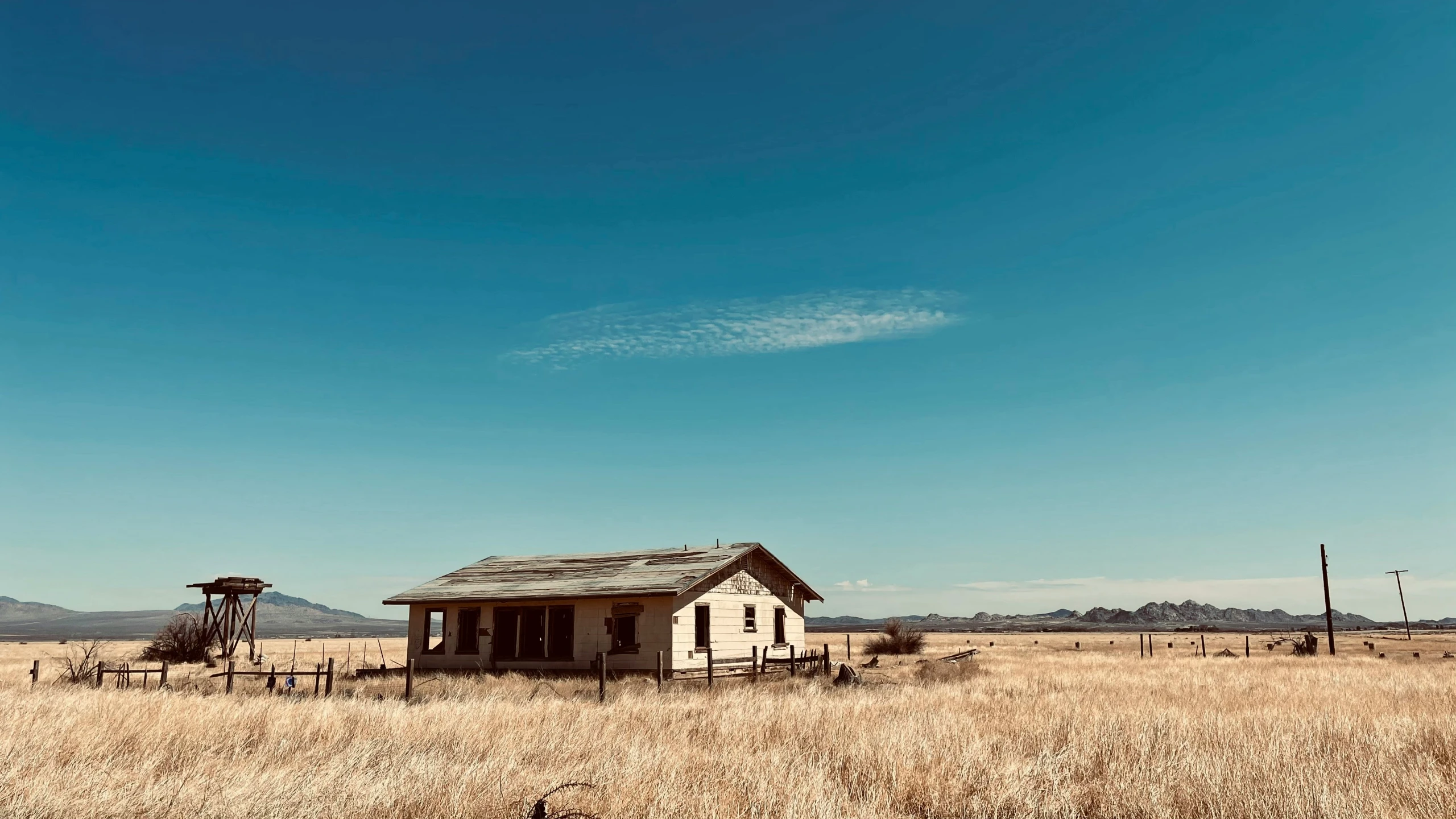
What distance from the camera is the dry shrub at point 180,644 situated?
132 ft

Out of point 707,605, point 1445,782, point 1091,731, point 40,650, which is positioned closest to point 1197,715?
point 1091,731

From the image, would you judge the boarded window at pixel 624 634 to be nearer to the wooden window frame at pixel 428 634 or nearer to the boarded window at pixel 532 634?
the boarded window at pixel 532 634

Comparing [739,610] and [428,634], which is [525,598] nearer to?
[428,634]

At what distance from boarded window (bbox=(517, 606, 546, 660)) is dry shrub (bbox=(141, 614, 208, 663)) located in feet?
56.0

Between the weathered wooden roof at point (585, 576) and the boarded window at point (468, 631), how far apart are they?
796mm

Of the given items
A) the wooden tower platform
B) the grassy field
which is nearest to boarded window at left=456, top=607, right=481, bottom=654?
the grassy field

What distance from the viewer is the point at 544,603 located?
2998 centimetres

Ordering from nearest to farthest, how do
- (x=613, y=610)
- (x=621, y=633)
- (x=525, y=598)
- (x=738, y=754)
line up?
(x=738, y=754)
(x=613, y=610)
(x=621, y=633)
(x=525, y=598)

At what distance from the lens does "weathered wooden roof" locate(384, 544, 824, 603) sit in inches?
1134

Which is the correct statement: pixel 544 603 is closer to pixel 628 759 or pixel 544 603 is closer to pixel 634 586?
pixel 634 586

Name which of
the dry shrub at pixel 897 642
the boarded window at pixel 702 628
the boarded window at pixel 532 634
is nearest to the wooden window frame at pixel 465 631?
the boarded window at pixel 532 634

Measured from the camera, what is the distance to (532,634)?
32531mm

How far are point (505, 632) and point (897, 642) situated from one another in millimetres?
24955

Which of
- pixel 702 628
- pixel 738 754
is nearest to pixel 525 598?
pixel 702 628
